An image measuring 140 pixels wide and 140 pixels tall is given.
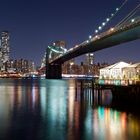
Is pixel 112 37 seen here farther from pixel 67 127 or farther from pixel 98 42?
pixel 67 127

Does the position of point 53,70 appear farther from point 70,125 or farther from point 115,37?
point 70,125

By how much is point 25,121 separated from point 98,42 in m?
33.2

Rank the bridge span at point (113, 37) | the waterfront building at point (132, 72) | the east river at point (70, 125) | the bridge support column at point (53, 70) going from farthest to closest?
the bridge support column at point (53, 70), the bridge span at point (113, 37), the waterfront building at point (132, 72), the east river at point (70, 125)

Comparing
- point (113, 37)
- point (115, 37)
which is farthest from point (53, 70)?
point (115, 37)

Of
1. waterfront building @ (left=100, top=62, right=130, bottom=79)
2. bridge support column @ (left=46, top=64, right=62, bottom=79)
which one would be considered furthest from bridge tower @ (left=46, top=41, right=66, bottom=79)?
waterfront building @ (left=100, top=62, right=130, bottom=79)

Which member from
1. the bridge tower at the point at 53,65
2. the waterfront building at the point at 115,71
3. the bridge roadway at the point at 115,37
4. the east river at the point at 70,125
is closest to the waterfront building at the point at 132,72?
the waterfront building at the point at 115,71

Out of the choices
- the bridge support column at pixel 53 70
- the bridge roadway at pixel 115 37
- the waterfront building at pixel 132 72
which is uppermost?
the bridge roadway at pixel 115 37

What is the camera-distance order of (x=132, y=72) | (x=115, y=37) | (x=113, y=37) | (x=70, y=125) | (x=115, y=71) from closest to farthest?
(x=70, y=125), (x=132, y=72), (x=115, y=71), (x=115, y=37), (x=113, y=37)

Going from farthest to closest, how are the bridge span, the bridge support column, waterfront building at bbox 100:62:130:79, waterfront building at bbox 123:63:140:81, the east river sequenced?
the bridge support column < the bridge span < waterfront building at bbox 100:62:130:79 < waterfront building at bbox 123:63:140:81 < the east river

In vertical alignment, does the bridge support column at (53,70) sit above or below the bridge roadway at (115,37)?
below

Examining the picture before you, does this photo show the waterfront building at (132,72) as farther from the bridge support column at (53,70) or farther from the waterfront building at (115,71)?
the bridge support column at (53,70)

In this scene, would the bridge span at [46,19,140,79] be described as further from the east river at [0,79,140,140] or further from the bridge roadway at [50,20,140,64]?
the east river at [0,79,140,140]

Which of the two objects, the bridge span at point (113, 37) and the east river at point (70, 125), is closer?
the east river at point (70, 125)

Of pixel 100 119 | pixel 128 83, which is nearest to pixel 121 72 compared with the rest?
pixel 128 83
